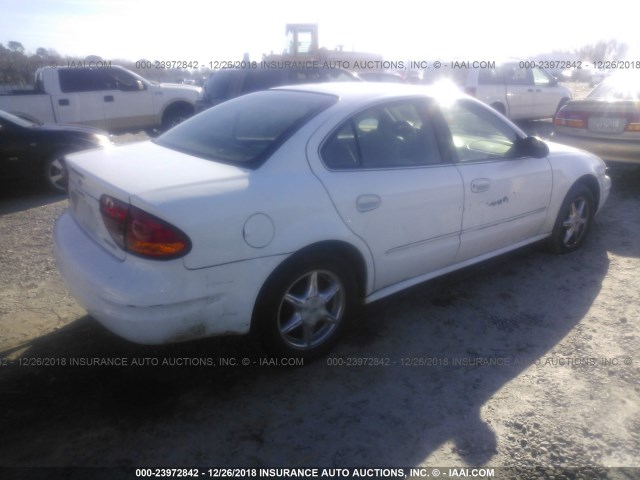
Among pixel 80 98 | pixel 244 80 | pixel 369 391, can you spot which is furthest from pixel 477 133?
pixel 80 98

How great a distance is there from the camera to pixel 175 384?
2.77 meters

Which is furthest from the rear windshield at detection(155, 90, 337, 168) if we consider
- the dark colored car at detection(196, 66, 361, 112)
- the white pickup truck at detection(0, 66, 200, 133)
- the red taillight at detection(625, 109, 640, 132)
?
the white pickup truck at detection(0, 66, 200, 133)

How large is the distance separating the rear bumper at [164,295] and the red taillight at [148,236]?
0.15 ft

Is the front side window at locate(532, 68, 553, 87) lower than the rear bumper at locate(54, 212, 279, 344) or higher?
higher

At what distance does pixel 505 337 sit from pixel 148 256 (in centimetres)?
230

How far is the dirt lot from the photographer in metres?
2.29

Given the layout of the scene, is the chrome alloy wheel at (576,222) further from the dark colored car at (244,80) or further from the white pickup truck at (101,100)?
the white pickup truck at (101,100)

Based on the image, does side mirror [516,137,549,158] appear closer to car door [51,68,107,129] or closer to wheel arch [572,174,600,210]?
wheel arch [572,174,600,210]

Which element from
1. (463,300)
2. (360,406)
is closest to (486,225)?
(463,300)

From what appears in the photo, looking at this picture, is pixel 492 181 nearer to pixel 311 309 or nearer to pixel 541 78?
pixel 311 309

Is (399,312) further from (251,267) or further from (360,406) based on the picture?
(251,267)

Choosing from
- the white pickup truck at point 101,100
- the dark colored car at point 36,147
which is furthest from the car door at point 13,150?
the white pickup truck at point 101,100

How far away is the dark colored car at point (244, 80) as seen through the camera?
355 inches

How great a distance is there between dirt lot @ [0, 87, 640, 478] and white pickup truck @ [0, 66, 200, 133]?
7006 millimetres
